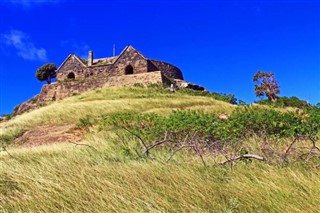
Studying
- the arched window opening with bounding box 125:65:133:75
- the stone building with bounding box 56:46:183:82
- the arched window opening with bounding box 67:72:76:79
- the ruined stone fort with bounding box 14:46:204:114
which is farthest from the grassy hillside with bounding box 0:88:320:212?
Result: the arched window opening with bounding box 67:72:76:79

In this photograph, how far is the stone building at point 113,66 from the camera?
35306mm

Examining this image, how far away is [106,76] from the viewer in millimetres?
35844

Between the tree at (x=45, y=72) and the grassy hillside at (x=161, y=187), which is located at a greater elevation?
the tree at (x=45, y=72)

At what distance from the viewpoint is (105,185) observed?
3.82 metres

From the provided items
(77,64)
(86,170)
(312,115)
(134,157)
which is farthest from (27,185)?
(77,64)

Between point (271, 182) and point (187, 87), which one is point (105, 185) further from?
point (187, 87)

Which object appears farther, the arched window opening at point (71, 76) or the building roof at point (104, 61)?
the arched window opening at point (71, 76)

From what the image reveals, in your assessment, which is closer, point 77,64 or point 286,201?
point 286,201

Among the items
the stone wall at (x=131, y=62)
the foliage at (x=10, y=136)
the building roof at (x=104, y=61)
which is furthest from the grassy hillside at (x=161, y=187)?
the building roof at (x=104, y=61)

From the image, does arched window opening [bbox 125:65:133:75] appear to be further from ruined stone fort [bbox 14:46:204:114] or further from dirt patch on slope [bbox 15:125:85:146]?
dirt patch on slope [bbox 15:125:85:146]

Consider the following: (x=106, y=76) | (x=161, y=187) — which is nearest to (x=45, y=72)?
(x=106, y=76)

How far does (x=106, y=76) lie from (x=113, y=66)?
1431 millimetres

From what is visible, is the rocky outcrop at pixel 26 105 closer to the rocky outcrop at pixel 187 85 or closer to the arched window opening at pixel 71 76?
the arched window opening at pixel 71 76

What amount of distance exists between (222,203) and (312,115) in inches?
298
